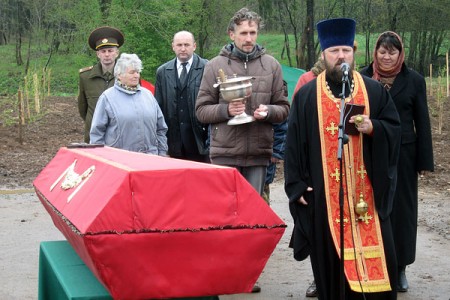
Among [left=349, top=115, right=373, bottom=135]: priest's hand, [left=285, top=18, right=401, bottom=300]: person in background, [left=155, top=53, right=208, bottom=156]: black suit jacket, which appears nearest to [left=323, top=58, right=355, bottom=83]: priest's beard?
[left=285, top=18, right=401, bottom=300]: person in background

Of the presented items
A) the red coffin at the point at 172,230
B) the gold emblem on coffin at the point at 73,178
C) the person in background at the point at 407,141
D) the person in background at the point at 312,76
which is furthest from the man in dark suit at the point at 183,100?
the red coffin at the point at 172,230

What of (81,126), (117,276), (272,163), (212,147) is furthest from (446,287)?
(81,126)

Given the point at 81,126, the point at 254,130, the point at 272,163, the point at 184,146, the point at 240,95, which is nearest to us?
the point at 240,95

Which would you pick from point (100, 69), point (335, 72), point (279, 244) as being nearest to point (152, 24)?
point (100, 69)

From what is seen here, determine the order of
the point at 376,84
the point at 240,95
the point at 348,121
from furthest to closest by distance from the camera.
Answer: the point at 240,95 < the point at 376,84 < the point at 348,121

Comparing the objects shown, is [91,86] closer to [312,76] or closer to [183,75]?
[183,75]

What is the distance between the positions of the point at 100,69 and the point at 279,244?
2.34 metres

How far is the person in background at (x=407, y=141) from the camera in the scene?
21.0 feet

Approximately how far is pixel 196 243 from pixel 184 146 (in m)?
3.76

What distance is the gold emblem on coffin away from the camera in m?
4.59

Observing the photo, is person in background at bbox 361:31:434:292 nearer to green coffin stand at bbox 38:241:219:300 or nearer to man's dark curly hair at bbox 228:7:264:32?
man's dark curly hair at bbox 228:7:264:32

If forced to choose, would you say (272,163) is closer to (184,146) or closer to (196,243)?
(184,146)

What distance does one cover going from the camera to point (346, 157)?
5.07 meters

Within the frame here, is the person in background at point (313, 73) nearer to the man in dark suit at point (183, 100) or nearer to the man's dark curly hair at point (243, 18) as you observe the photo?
the man's dark curly hair at point (243, 18)
